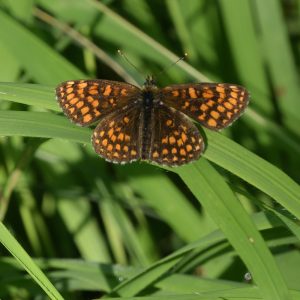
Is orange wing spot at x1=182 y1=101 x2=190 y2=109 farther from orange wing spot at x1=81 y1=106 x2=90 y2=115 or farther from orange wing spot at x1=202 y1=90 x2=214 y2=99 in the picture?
orange wing spot at x1=81 y1=106 x2=90 y2=115

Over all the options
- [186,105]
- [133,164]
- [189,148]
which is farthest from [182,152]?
[133,164]

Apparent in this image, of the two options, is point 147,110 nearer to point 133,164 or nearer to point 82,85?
point 82,85

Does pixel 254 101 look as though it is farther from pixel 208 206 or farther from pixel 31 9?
pixel 208 206

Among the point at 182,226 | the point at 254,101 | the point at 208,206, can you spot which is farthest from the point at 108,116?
the point at 254,101

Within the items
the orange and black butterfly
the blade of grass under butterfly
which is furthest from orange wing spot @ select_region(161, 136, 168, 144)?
the blade of grass under butterfly

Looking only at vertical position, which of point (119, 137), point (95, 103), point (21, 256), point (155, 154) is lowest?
point (21, 256)

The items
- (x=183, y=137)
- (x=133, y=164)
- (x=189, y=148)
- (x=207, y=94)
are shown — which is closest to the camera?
(x=189, y=148)
